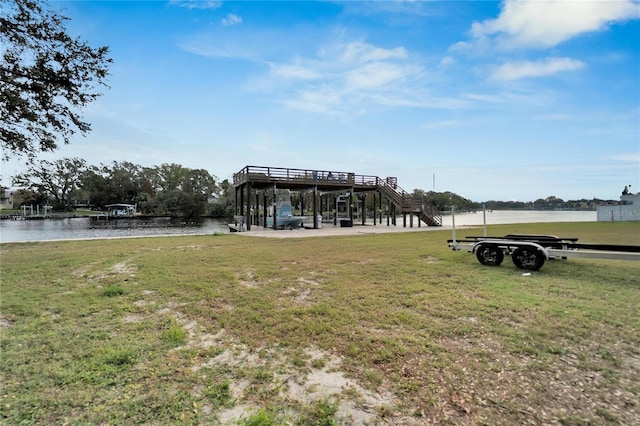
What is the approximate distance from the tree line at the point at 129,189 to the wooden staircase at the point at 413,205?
51.2m

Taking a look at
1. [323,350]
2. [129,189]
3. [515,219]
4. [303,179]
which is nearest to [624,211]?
[515,219]

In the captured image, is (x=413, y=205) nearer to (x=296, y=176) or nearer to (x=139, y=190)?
(x=296, y=176)

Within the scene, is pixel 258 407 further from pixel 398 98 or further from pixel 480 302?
pixel 398 98

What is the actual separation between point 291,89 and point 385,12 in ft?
29.0

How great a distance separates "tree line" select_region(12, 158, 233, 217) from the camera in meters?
70.3

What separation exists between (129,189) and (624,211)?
9649 cm

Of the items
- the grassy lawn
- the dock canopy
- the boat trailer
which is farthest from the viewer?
the dock canopy

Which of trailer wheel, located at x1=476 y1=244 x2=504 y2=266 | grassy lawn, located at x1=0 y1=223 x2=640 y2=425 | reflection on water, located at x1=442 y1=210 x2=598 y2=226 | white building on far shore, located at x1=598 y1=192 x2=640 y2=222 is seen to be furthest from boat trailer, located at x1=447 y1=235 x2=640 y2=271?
white building on far shore, located at x1=598 y1=192 x2=640 y2=222

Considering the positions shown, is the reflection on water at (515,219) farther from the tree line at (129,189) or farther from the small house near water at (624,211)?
the tree line at (129,189)

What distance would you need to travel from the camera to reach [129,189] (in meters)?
79.9

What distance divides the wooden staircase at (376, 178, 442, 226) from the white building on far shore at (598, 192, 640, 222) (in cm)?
1984

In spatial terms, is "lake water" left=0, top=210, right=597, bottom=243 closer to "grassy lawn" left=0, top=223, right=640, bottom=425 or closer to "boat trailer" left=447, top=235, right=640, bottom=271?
"boat trailer" left=447, top=235, right=640, bottom=271

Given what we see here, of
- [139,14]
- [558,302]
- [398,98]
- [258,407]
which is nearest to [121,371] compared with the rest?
[258,407]

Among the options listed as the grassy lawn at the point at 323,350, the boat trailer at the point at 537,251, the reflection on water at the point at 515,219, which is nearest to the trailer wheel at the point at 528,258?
the boat trailer at the point at 537,251
